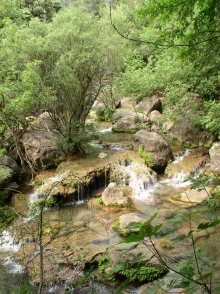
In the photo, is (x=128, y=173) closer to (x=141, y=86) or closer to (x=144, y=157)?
(x=144, y=157)

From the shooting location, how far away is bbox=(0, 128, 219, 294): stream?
17.7 feet

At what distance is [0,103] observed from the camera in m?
8.83

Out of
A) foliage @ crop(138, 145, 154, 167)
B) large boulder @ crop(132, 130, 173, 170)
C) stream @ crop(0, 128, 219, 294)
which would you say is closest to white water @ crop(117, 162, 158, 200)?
stream @ crop(0, 128, 219, 294)

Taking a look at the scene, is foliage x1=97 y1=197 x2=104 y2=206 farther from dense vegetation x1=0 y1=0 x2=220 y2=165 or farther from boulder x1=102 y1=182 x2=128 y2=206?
dense vegetation x1=0 y1=0 x2=220 y2=165

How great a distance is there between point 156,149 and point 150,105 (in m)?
8.48

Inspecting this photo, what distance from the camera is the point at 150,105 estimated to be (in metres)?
18.6

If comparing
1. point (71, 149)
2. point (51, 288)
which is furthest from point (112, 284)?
point (71, 149)

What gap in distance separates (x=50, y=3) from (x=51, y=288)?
92.9 feet

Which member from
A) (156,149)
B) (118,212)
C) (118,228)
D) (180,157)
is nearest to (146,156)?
(156,149)

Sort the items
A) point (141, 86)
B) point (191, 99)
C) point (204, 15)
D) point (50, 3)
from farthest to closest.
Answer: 1. point (50, 3)
2. point (141, 86)
3. point (191, 99)
4. point (204, 15)

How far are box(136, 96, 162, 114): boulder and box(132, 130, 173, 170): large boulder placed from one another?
740 cm

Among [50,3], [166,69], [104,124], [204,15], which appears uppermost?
[50,3]

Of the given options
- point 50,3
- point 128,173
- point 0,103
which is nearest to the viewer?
point 0,103

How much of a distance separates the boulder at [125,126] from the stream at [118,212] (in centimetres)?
391
